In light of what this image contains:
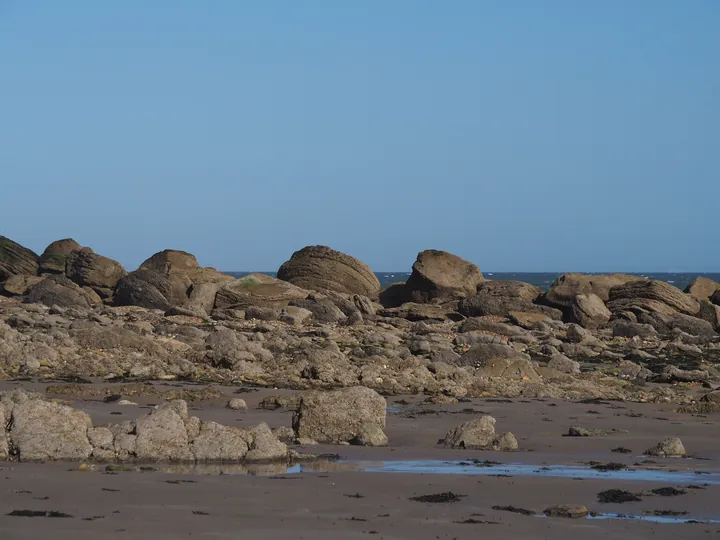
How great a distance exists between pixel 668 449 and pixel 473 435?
1861 mm

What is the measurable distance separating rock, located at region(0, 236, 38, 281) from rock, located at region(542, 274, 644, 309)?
59.4ft

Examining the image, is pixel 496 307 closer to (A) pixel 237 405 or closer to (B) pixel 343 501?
(A) pixel 237 405

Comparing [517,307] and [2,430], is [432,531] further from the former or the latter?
[517,307]

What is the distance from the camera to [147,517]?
21.6 ft

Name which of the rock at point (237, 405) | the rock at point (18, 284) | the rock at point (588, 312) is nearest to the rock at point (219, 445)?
the rock at point (237, 405)

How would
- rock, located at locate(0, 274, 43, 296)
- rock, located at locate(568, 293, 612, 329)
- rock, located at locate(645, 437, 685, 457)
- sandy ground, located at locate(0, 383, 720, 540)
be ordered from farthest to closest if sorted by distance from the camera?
rock, located at locate(0, 274, 43, 296) → rock, located at locate(568, 293, 612, 329) → rock, located at locate(645, 437, 685, 457) → sandy ground, located at locate(0, 383, 720, 540)

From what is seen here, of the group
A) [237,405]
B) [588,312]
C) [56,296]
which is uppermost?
[588,312]

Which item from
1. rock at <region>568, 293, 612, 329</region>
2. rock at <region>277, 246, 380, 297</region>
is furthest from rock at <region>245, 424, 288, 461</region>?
rock at <region>277, 246, 380, 297</region>

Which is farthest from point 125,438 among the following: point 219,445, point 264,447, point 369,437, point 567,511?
point 567,511

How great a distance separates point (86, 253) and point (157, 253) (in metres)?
3.06

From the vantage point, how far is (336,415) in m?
10.1

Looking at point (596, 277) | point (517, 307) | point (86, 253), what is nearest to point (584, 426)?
point (517, 307)

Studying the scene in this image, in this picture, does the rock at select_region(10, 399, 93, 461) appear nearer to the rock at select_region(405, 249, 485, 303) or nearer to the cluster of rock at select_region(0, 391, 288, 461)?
the cluster of rock at select_region(0, 391, 288, 461)

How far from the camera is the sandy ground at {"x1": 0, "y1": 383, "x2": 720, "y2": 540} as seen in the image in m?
6.42
